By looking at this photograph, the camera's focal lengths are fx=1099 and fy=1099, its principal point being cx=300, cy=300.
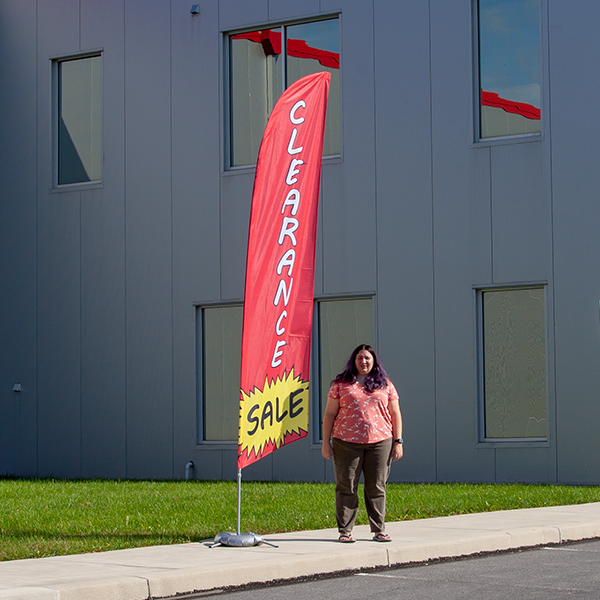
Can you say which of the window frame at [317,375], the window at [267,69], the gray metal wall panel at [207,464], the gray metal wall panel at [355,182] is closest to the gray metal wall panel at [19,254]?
the gray metal wall panel at [207,464]

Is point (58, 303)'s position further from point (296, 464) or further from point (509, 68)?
point (509, 68)

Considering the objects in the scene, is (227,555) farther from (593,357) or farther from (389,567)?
(593,357)

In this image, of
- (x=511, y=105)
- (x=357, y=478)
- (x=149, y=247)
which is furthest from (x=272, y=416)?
(x=149, y=247)

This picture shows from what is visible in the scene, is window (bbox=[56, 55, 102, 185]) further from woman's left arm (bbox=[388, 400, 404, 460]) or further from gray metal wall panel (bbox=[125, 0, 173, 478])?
woman's left arm (bbox=[388, 400, 404, 460])

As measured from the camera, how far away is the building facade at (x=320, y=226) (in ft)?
55.3

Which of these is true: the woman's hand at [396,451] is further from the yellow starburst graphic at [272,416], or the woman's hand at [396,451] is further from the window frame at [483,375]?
the window frame at [483,375]

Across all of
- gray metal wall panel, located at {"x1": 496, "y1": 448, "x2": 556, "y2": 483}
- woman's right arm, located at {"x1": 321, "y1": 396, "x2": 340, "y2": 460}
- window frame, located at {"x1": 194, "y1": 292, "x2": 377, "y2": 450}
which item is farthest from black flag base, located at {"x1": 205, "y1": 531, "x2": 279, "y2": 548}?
window frame, located at {"x1": 194, "y1": 292, "x2": 377, "y2": 450}

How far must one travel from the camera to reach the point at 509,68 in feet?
57.1

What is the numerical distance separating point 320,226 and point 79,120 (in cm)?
552

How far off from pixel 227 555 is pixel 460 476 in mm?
8845

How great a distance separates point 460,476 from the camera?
1717cm

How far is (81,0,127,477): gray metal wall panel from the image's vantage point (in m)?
20.0

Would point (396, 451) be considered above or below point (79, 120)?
below

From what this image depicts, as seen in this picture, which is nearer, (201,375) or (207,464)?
(207,464)
